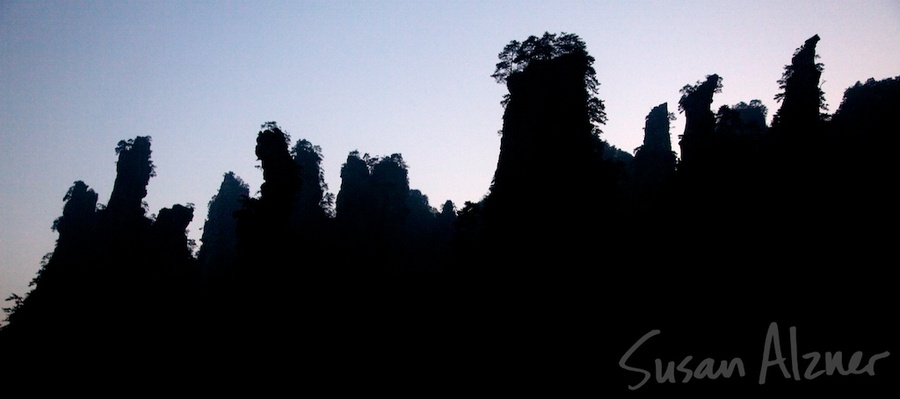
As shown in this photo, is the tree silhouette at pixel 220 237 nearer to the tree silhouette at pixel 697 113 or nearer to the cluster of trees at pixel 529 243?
the cluster of trees at pixel 529 243

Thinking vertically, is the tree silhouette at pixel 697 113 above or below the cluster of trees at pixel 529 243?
above

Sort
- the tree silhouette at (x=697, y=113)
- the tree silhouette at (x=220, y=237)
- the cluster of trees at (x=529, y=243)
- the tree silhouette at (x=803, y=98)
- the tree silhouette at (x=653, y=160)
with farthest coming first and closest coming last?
the tree silhouette at (x=220, y=237) → the tree silhouette at (x=653, y=160) → the tree silhouette at (x=697, y=113) → the tree silhouette at (x=803, y=98) → the cluster of trees at (x=529, y=243)

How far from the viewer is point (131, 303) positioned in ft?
175

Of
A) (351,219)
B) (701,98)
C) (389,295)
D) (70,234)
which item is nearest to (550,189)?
(389,295)

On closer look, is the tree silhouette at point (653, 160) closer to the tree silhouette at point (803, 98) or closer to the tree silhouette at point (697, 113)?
the tree silhouette at point (697, 113)

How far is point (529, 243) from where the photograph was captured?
26188mm

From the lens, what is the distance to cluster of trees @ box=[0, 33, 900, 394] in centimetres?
2625

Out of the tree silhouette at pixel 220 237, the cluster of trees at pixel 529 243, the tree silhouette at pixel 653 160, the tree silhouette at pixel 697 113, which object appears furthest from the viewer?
the tree silhouette at pixel 220 237

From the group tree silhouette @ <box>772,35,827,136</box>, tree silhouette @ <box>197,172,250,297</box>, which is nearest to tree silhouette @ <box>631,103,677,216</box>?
tree silhouette @ <box>772,35,827,136</box>

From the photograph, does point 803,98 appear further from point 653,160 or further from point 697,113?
point 653,160

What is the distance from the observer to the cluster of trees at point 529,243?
26.2 metres

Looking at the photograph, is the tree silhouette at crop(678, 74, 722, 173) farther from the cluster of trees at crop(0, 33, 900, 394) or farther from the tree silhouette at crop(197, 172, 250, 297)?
the tree silhouette at crop(197, 172, 250, 297)

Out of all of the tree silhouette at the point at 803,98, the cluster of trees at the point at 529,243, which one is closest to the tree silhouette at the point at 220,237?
the cluster of trees at the point at 529,243

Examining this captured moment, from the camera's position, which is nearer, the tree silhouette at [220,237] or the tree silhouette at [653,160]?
the tree silhouette at [653,160]
